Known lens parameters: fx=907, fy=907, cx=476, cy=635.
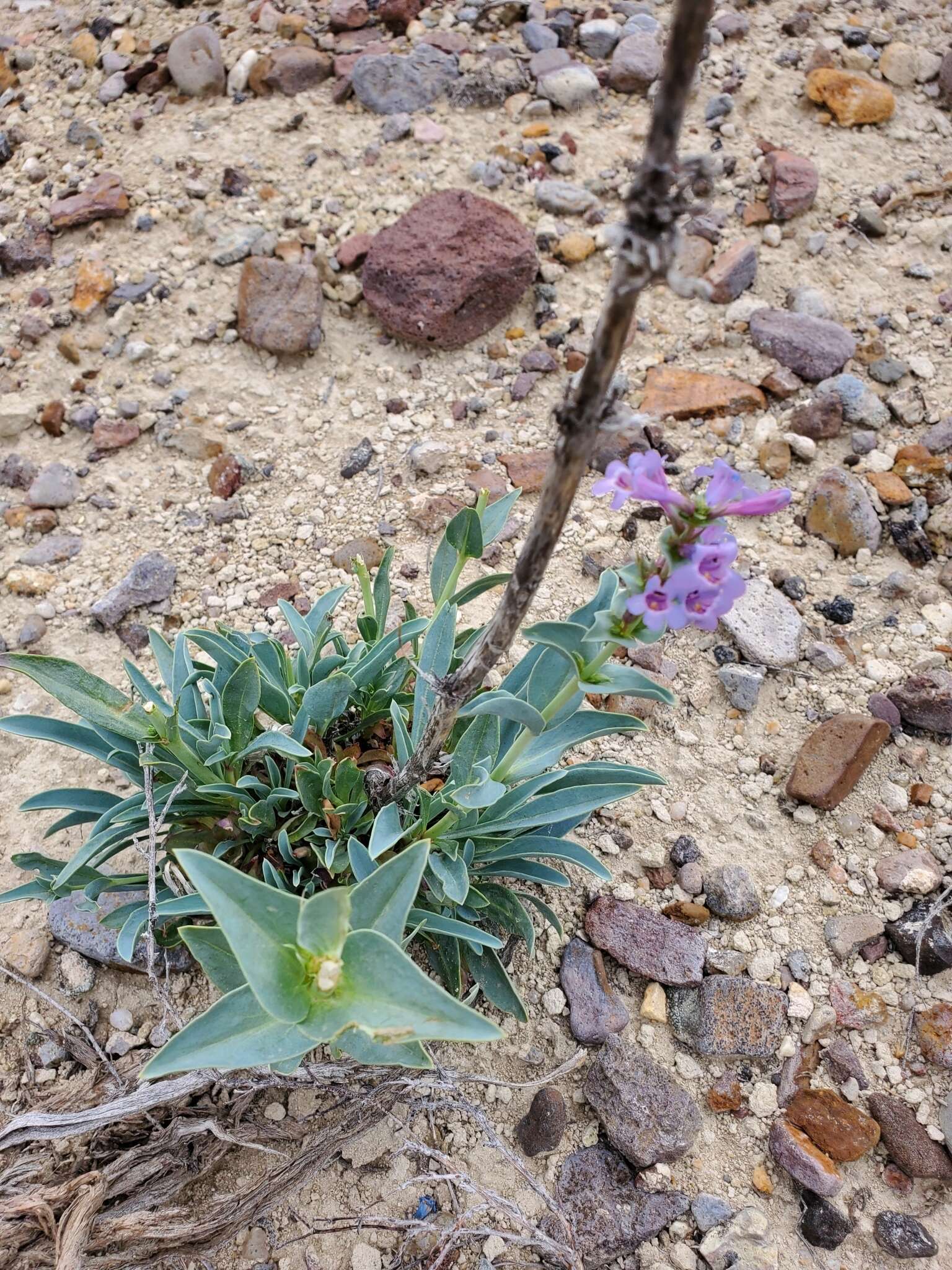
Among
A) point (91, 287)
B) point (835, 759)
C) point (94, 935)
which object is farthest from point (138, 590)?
point (835, 759)

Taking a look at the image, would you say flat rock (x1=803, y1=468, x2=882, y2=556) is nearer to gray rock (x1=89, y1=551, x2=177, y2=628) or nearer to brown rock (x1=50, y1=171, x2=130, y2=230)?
gray rock (x1=89, y1=551, x2=177, y2=628)

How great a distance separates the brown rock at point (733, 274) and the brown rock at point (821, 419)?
29.5 inches

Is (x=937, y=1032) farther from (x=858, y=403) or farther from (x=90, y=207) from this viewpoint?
(x=90, y=207)

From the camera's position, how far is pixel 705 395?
3809 millimetres

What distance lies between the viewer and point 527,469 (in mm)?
3623

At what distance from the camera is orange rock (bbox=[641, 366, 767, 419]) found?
3.79 meters

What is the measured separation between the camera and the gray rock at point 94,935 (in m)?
2.46

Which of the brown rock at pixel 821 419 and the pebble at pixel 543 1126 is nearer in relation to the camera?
the pebble at pixel 543 1126

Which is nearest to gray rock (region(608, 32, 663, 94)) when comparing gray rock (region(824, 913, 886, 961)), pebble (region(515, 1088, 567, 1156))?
gray rock (region(824, 913, 886, 961))

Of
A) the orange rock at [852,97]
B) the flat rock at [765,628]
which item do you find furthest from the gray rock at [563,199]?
the flat rock at [765,628]

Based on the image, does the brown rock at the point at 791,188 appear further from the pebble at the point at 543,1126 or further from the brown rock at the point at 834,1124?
the pebble at the point at 543,1126

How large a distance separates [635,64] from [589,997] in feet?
15.4

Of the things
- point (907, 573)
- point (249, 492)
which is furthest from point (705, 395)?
point (249, 492)

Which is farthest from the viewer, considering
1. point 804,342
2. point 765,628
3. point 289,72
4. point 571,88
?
point 289,72
